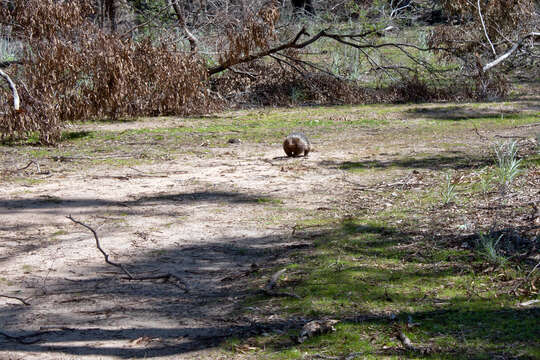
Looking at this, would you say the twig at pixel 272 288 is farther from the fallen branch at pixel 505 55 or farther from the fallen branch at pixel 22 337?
the fallen branch at pixel 505 55

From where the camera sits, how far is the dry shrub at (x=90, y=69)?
9.87 m

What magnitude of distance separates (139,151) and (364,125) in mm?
3601

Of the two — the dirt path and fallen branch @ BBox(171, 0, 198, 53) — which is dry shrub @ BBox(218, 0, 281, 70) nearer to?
fallen branch @ BBox(171, 0, 198, 53)

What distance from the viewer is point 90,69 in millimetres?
10266

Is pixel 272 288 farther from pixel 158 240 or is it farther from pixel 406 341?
pixel 158 240

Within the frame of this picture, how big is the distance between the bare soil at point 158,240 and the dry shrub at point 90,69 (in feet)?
7.51

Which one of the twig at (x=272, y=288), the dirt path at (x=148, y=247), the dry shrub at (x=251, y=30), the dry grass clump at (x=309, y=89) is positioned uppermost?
the dry shrub at (x=251, y=30)

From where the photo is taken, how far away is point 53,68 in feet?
32.4

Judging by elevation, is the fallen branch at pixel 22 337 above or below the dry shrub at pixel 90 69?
below

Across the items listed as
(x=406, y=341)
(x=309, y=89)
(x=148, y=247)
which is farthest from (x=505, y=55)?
(x=406, y=341)

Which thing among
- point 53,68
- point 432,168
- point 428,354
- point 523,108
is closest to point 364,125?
point 523,108

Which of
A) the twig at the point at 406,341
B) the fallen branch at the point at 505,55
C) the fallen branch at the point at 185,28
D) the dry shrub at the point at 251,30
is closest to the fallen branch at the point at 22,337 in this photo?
the twig at the point at 406,341

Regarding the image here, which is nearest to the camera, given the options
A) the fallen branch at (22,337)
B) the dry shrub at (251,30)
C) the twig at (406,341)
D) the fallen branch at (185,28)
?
the twig at (406,341)

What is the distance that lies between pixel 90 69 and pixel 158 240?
5899 mm
